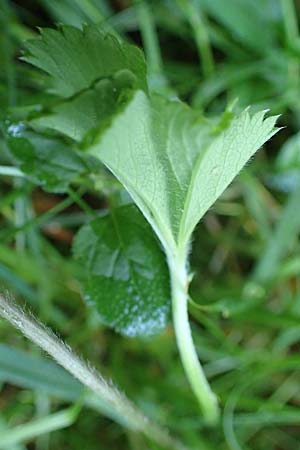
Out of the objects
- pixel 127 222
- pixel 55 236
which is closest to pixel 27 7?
pixel 55 236

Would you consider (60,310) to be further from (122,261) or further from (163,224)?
(163,224)

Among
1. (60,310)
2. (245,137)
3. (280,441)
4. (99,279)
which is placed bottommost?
(280,441)

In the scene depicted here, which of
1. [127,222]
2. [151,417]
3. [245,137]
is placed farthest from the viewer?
[151,417]

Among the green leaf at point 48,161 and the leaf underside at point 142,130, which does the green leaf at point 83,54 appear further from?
the green leaf at point 48,161

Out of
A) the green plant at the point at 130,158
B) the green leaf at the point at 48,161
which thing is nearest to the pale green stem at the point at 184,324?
the green plant at the point at 130,158

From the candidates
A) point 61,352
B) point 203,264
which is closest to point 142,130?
point 61,352

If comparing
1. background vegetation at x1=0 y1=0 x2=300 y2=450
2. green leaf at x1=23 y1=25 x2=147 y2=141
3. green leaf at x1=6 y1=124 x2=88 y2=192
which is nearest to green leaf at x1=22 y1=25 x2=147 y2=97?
green leaf at x1=23 y1=25 x2=147 y2=141

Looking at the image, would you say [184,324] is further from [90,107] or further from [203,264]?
[203,264]
